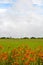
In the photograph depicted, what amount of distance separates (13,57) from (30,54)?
0.52 metres

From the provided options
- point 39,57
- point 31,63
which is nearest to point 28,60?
point 31,63

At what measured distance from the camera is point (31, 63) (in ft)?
21.2

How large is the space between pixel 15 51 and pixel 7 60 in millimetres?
379

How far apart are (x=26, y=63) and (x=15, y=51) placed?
984 millimetres

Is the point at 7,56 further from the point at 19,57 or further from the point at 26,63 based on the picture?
the point at 26,63

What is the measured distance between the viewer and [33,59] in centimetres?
Result: 641

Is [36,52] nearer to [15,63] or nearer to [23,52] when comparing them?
[23,52]

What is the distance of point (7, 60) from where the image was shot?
6.97 m

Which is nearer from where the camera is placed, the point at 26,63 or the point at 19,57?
the point at 26,63

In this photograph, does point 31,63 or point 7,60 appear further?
point 7,60

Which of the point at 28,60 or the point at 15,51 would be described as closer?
the point at 28,60

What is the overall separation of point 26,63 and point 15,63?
1.22 feet

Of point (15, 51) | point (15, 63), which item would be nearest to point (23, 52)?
point (15, 51)

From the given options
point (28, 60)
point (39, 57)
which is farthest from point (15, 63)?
point (39, 57)
